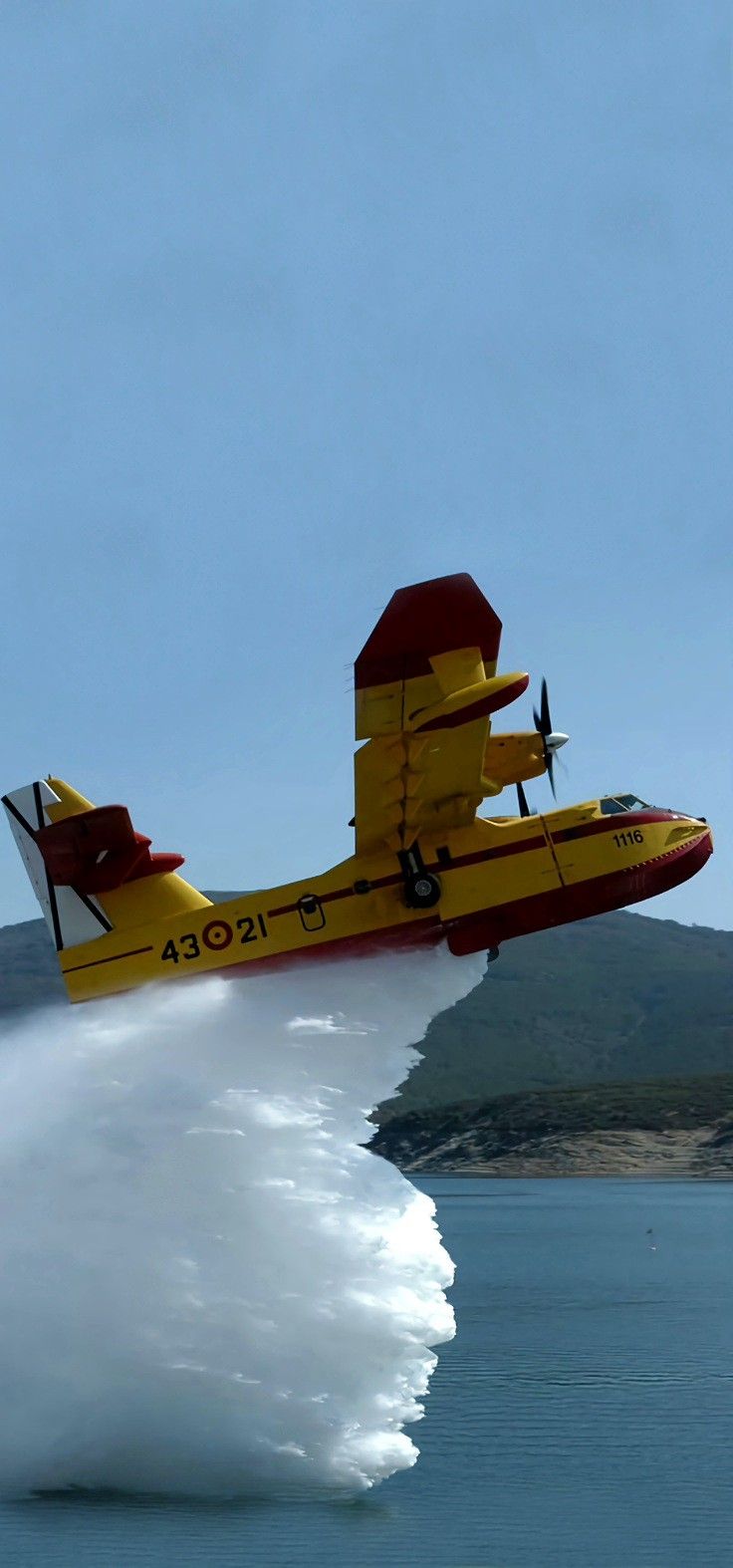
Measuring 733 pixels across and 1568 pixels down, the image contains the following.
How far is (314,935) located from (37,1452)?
821cm

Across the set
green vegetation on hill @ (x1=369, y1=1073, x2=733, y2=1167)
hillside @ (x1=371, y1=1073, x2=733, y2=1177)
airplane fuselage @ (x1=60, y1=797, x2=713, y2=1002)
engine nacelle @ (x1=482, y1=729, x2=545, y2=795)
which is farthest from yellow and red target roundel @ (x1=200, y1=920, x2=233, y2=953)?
green vegetation on hill @ (x1=369, y1=1073, x2=733, y2=1167)

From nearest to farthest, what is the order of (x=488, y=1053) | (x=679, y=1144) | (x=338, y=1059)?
1. (x=338, y=1059)
2. (x=679, y=1144)
3. (x=488, y=1053)

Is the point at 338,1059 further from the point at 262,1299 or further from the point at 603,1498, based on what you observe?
the point at 603,1498

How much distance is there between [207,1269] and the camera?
70.4 feet

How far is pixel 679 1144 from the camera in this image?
110500mm

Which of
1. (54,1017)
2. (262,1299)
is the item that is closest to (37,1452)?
(262,1299)

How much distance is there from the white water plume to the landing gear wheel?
2384 mm

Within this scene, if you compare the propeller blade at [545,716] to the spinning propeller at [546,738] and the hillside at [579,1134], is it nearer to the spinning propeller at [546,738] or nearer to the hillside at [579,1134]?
the spinning propeller at [546,738]

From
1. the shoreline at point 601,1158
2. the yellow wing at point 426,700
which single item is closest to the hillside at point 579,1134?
the shoreline at point 601,1158

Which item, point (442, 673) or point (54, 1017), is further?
point (54, 1017)

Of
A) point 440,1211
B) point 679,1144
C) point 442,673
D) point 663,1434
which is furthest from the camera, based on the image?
point 679,1144

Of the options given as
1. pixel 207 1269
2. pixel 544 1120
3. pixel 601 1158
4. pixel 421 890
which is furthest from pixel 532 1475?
pixel 544 1120

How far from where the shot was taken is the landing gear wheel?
2291cm

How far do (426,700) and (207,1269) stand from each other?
852cm
